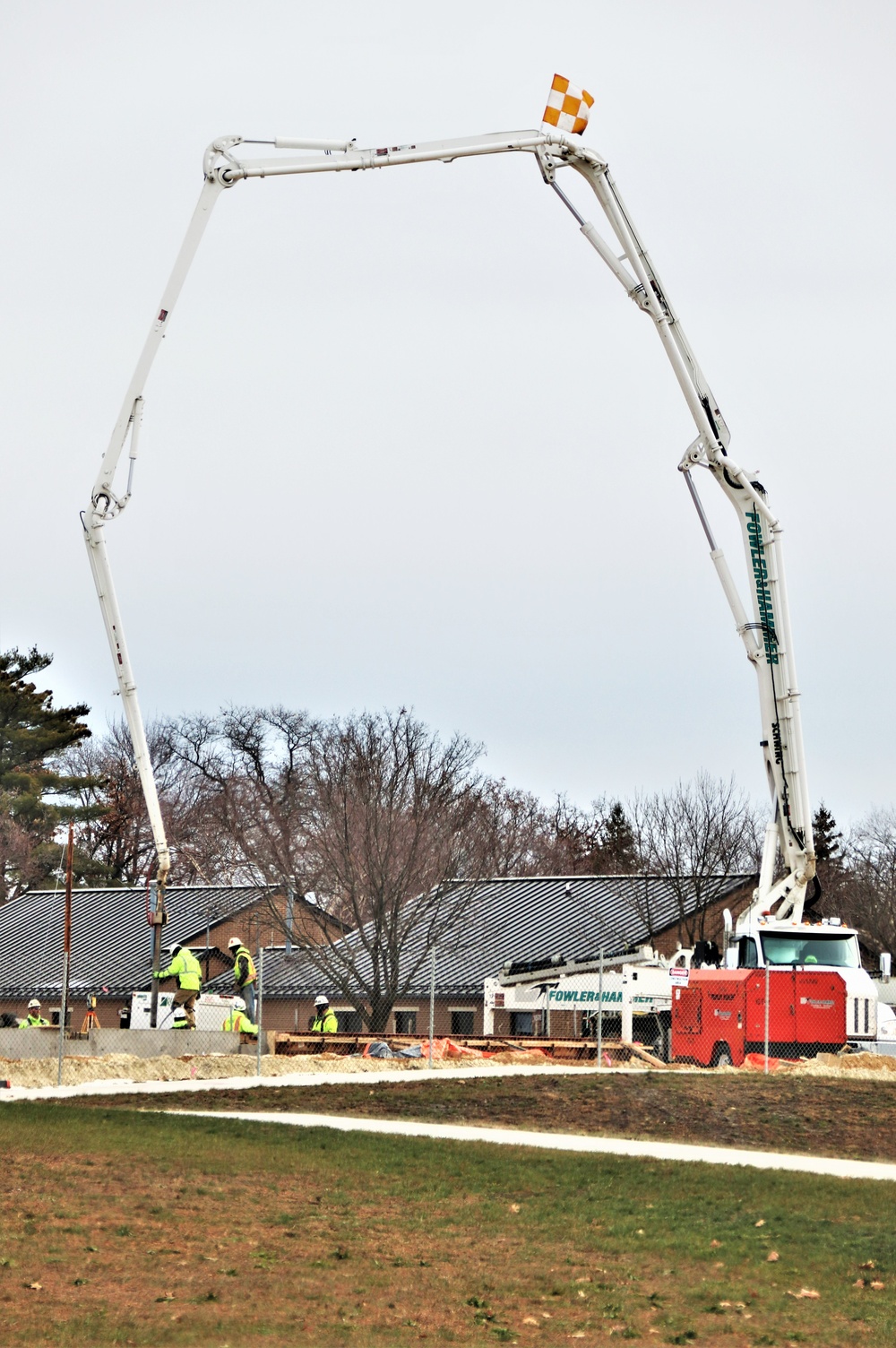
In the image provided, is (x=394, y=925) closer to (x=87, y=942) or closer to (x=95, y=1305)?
(x=87, y=942)

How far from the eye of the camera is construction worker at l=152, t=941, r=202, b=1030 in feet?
86.6

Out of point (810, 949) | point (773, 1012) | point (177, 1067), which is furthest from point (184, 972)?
point (810, 949)

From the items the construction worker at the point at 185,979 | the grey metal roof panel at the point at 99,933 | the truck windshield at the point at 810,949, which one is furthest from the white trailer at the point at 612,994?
the grey metal roof panel at the point at 99,933

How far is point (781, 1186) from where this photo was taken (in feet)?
47.1

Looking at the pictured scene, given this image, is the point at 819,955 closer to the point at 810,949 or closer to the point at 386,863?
the point at 810,949

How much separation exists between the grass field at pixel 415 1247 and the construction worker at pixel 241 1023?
12.3 meters

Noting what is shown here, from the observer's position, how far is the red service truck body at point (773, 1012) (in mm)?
26719

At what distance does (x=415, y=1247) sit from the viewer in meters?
11.4

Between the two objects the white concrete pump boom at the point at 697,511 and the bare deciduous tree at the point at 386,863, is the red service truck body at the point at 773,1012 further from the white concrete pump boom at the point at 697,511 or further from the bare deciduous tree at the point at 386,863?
the bare deciduous tree at the point at 386,863

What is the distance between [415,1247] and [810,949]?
702 inches

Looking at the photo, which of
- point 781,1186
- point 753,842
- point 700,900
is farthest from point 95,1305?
point 753,842

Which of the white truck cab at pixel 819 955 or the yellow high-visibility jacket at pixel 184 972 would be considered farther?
the white truck cab at pixel 819 955

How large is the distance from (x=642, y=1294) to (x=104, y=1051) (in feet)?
61.0

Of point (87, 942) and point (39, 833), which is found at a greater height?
point (39, 833)
